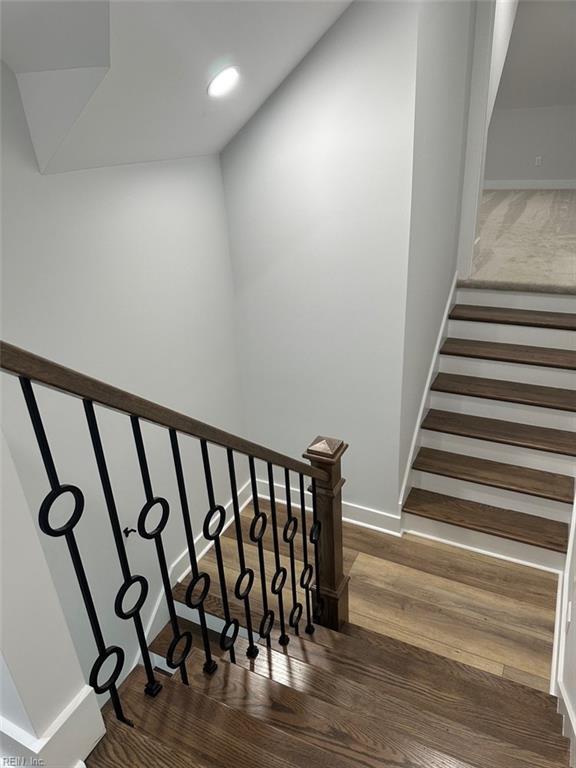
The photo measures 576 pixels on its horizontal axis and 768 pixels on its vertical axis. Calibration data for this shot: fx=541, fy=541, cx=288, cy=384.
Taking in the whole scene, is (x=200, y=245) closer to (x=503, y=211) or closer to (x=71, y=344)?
(x=71, y=344)

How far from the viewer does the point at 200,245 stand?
9.13 feet

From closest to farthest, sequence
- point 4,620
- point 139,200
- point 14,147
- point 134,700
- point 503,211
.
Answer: point 4,620, point 134,700, point 14,147, point 139,200, point 503,211

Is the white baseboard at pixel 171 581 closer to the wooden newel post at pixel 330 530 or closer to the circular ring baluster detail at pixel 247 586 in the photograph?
the wooden newel post at pixel 330 530

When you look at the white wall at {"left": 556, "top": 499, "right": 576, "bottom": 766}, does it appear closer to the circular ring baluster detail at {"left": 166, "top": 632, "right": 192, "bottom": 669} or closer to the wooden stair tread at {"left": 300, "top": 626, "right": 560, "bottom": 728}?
the wooden stair tread at {"left": 300, "top": 626, "right": 560, "bottom": 728}

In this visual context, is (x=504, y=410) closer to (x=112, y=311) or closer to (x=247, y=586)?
(x=247, y=586)

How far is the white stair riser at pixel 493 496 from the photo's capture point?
2996 mm

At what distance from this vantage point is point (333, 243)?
107 inches

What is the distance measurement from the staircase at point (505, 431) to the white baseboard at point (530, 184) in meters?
4.02

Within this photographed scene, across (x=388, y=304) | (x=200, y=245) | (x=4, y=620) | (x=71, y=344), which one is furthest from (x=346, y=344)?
(x=4, y=620)

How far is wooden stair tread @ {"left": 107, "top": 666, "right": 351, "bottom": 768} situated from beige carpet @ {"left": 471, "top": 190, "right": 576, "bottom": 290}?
3105mm

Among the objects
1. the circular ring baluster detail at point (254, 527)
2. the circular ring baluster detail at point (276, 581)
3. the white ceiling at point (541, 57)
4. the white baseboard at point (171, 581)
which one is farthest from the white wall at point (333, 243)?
the white ceiling at point (541, 57)

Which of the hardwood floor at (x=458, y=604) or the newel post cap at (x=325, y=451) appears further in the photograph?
the hardwood floor at (x=458, y=604)

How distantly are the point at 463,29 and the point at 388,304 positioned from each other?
157cm

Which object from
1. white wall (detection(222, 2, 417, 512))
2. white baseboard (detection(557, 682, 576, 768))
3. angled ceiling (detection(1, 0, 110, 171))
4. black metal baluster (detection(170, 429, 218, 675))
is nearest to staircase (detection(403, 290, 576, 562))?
white wall (detection(222, 2, 417, 512))
